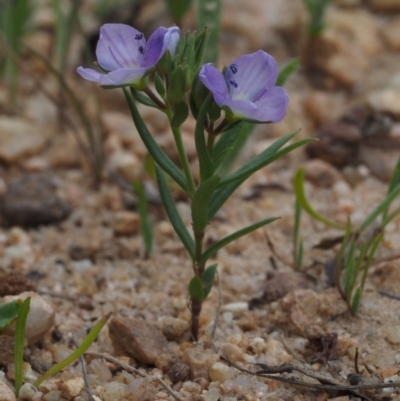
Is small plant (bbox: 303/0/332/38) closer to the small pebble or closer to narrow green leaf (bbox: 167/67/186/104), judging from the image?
narrow green leaf (bbox: 167/67/186/104)

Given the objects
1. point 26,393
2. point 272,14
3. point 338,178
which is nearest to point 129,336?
point 26,393

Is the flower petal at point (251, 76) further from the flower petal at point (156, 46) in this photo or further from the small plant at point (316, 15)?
the small plant at point (316, 15)

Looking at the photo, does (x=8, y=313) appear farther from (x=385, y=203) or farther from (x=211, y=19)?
(x=211, y=19)

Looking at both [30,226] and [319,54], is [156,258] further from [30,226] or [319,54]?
[319,54]

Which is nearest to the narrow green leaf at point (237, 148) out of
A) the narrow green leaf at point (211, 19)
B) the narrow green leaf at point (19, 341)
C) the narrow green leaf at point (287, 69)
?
the narrow green leaf at point (287, 69)

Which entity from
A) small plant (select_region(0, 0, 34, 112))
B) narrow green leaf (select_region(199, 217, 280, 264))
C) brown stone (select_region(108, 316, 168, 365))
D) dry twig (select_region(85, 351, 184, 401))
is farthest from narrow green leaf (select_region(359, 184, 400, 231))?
small plant (select_region(0, 0, 34, 112))

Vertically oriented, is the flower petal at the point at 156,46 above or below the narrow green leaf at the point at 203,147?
above

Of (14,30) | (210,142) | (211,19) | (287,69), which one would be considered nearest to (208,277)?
(210,142)

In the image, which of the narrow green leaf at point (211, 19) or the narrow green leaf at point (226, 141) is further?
the narrow green leaf at point (211, 19)
